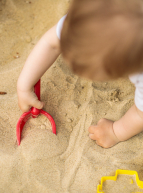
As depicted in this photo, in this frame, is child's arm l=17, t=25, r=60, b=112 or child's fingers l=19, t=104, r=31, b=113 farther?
child's fingers l=19, t=104, r=31, b=113

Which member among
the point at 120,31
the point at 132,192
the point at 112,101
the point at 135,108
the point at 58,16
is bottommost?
the point at 132,192

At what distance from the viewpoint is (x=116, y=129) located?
113 cm

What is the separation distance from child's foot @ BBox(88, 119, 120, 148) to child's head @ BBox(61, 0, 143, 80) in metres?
0.55

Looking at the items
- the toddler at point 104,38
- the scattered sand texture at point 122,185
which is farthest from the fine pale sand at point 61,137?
the toddler at point 104,38

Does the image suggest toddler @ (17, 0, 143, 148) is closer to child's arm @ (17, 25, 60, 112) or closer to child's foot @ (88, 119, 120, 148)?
child's arm @ (17, 25, 60, 112)

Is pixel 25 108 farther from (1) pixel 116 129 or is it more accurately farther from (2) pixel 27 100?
(1) pixel 116 129

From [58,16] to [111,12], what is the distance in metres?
1.14

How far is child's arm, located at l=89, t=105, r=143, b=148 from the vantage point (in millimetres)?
1045

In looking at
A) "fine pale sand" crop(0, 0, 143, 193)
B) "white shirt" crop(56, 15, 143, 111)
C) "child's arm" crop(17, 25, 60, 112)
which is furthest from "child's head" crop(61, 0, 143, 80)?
"fine pale sand" crop(0, 0, 143, 193)

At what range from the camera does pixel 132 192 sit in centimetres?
98

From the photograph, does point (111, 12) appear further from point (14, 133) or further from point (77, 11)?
point (14, 133)

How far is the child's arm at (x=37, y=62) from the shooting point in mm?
1017

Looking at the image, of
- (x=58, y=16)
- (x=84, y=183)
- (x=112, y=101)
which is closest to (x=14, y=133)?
(x=84, y=183)

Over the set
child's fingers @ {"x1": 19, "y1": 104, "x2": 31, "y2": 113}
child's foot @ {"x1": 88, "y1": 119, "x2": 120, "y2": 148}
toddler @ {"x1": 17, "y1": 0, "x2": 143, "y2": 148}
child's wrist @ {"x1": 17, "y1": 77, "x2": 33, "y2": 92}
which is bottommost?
child's foot @ {"x1": 88, "y1": 119, "x2": 120, "y2": 148}
